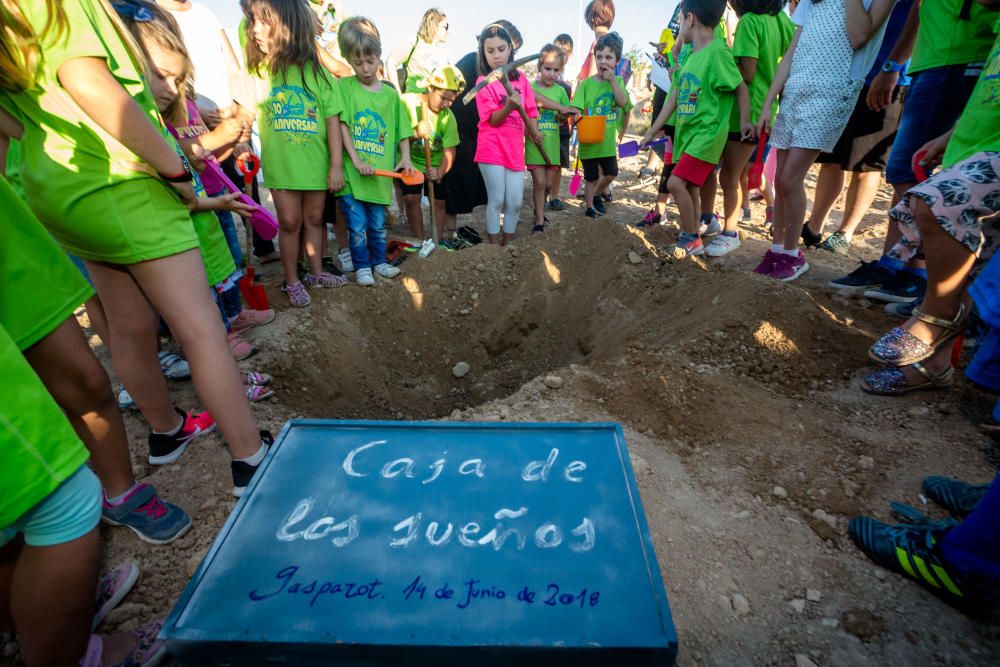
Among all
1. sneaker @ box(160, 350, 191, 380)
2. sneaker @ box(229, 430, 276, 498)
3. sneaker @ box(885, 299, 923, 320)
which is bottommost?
sneaker @ box(160, 350, 191, 380)

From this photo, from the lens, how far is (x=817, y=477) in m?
1.79

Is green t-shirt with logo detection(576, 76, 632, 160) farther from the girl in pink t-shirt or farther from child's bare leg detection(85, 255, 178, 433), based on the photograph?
child's bare leg detection(85, 255, 178, 433)

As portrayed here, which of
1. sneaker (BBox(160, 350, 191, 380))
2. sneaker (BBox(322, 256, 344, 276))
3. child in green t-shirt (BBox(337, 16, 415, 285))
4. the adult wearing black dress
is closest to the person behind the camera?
sneaker (BBox(160, 350, 191, 380))

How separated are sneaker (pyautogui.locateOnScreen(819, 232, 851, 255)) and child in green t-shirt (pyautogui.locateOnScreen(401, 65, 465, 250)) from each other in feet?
10.7

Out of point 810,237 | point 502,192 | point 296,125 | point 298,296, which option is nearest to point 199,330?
point 298,296

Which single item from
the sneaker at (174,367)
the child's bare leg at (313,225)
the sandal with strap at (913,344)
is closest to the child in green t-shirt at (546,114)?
the child's bare leg at (313,225)

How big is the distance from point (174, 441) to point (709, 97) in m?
3.94

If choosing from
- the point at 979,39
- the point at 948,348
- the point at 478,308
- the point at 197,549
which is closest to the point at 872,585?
the point at 948,348

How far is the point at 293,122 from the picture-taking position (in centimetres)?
312

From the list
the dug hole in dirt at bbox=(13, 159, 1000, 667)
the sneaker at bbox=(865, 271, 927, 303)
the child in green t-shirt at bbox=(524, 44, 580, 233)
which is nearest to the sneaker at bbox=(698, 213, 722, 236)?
the dug hole in dirt at bbox=(13, 159, 1000, 667)

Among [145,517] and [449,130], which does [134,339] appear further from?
[449,130]

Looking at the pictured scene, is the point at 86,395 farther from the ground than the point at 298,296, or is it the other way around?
the point at 86,395

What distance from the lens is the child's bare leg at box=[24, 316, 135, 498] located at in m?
1.24

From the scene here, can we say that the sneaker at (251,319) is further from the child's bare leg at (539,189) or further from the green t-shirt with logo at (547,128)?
the green t-shirt with logo at (547,128)
